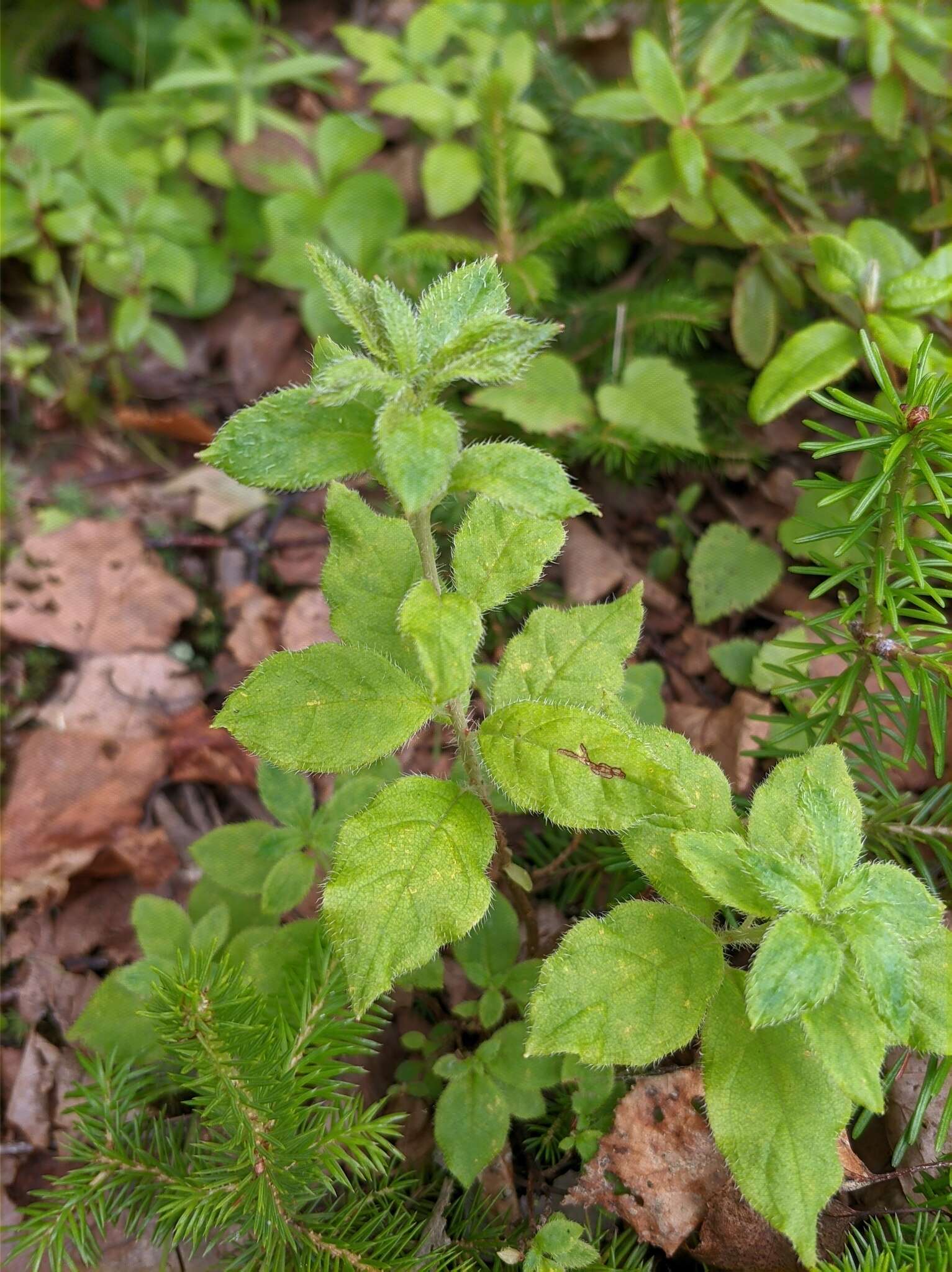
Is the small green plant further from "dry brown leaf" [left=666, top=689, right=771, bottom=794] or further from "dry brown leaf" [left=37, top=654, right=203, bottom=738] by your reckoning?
"dry brown leaf" [left=37, top=654, right=203, bottom=738]

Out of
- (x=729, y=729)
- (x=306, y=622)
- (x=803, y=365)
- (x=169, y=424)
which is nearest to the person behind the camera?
(x=803, y=365)

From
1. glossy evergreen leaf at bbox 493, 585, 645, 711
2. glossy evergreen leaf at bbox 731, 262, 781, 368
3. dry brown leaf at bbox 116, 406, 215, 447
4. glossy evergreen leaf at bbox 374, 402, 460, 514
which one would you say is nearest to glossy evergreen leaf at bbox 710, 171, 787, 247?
glossy evergreen leaf at bbox 731, 262, 781, 368

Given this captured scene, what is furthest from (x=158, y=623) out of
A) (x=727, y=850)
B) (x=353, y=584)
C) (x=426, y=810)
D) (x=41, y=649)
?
(x=727, y=850)

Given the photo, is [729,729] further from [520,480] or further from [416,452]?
[416,452]

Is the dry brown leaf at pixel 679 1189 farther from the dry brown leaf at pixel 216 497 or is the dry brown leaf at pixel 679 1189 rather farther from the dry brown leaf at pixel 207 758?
the dry brown leaf at pixel 216 497

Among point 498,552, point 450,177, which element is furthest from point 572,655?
point 450,177

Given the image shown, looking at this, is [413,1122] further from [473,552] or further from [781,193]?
[781,193]

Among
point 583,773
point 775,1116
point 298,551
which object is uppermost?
point 583,773
